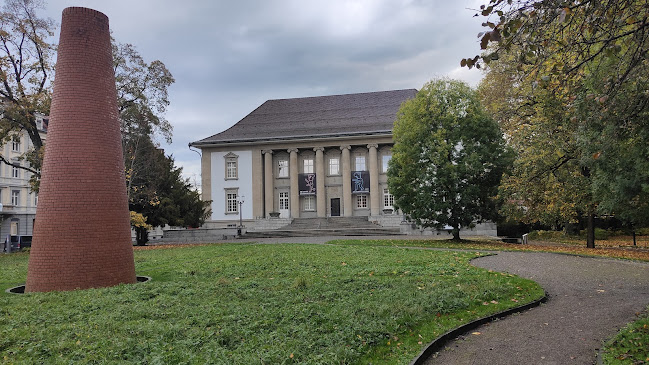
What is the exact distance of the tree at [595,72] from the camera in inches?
209

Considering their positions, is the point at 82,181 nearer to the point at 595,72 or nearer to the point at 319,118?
the point at 595,72

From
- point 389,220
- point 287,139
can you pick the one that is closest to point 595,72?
point 389,220

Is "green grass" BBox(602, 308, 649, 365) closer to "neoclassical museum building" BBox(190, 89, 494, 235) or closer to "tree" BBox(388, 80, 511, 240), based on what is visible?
"tree" BBox(388, 80, 511, 240)

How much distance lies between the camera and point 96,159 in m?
10.8

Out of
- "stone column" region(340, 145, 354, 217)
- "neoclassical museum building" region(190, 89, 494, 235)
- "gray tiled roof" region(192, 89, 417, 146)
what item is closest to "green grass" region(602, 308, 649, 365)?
"neoclassical museum building" region(190, 89, 494, 235)

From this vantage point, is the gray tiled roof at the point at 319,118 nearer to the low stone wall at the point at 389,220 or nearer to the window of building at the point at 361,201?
the window of building at the point at 361,201

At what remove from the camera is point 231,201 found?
5181cm

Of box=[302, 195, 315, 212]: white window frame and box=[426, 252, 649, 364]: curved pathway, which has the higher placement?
box=[302, 195, 315, 212]: white window frame

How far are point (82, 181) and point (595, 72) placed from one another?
11646 mm

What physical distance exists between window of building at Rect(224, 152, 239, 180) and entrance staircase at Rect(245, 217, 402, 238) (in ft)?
30.2

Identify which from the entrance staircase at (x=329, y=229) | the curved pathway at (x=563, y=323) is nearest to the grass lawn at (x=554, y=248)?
the curved pathway at (x=563, y=323)

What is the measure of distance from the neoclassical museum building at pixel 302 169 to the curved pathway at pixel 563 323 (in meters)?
37.3

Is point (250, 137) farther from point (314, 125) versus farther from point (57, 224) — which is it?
point (57, 224)

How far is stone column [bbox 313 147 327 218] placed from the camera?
50.7 m
